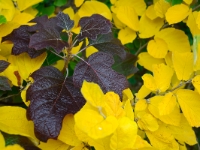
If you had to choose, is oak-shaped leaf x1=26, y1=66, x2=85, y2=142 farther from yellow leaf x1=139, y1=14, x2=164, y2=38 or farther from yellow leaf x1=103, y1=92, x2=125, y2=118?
yellow leaf x1=139, y1=14, x2=164, y2=38

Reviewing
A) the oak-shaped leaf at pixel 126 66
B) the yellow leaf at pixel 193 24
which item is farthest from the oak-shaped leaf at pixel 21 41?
the yellow leaf at pixel 193 24

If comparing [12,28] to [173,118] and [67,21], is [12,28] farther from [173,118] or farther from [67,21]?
[173,118]

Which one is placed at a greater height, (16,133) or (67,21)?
(67,21)

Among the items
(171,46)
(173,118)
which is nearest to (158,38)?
(171,46)

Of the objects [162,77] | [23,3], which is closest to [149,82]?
[162,77]

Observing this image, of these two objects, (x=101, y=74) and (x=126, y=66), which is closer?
(x=101, y=74)

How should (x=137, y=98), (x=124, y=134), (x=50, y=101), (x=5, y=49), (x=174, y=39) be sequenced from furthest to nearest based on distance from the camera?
1. (x=174, y=39)
2. (x=5, y=49)
3. (x=137, y=98)
4. (x=50, y=101)
5. (x=124, y=134)

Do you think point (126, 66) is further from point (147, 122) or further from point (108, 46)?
point (147, 122)
